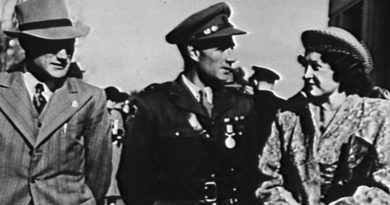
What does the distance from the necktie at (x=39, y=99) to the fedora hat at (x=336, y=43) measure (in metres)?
1.63

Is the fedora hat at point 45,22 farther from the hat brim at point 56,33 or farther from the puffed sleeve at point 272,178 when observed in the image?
the puffed sleeve at point 272,178

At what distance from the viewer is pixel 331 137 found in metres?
3.97

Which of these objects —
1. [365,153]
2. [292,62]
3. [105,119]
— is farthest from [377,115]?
[105,119]

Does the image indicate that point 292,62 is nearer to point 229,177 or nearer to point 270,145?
point 270,145

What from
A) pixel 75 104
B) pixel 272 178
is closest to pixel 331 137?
pixel 272 178

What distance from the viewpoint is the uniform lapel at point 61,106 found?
380 cm

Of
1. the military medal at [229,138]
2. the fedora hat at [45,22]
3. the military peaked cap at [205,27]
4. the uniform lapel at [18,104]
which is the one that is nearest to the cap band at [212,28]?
the military peaked cap at [205,27]

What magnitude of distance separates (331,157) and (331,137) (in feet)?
0.41

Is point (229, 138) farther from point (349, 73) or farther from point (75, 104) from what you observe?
point (75, 104)

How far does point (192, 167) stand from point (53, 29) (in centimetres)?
119

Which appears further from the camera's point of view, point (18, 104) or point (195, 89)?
point (195, 89)

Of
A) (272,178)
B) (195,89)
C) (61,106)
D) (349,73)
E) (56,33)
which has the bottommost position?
(272,178)

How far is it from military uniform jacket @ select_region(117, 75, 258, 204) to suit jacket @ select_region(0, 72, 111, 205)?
0.18 meters

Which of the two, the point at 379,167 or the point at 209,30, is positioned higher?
the point at 209,30
